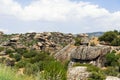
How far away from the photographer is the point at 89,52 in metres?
55.2

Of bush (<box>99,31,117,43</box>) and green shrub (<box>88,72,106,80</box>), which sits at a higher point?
bush (<box>99,31,117,43</box>)

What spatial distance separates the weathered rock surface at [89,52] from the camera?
177ft

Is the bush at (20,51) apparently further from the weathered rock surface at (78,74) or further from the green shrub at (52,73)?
the green shrub at (52,73)

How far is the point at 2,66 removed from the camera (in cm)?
1220

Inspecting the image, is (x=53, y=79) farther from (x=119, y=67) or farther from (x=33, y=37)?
(x=33, y=37)

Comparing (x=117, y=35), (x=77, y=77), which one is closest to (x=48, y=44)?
(x=117, y=35)

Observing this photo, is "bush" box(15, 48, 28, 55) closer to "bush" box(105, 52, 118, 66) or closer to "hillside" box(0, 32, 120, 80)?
"hillside" box(0, 32, 120, 80)

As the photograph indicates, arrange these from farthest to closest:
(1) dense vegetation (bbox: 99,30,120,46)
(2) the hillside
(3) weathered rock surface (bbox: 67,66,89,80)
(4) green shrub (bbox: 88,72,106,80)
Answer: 1. (1) dense vegetation (bbox: 99,30,120,46)
2. (3) weathered rock surface (bbox: 67,66,89,80)
3. (4) green shrub (bbox: 88,72,106,80)
4. (2) the hillside

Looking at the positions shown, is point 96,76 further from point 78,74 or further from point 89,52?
point 89,52

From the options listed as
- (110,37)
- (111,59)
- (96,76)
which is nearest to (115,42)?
(110,37)

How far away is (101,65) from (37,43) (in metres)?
41.2

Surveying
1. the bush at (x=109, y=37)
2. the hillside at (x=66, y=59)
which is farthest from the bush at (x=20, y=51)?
the bush at (x=109, y=37)

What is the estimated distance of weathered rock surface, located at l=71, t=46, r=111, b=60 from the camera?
53969mm

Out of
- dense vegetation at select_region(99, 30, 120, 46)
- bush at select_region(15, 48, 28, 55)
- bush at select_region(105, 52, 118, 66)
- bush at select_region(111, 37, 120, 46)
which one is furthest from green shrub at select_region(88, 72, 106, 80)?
bush at select_region(15, 48, 28, 55)
